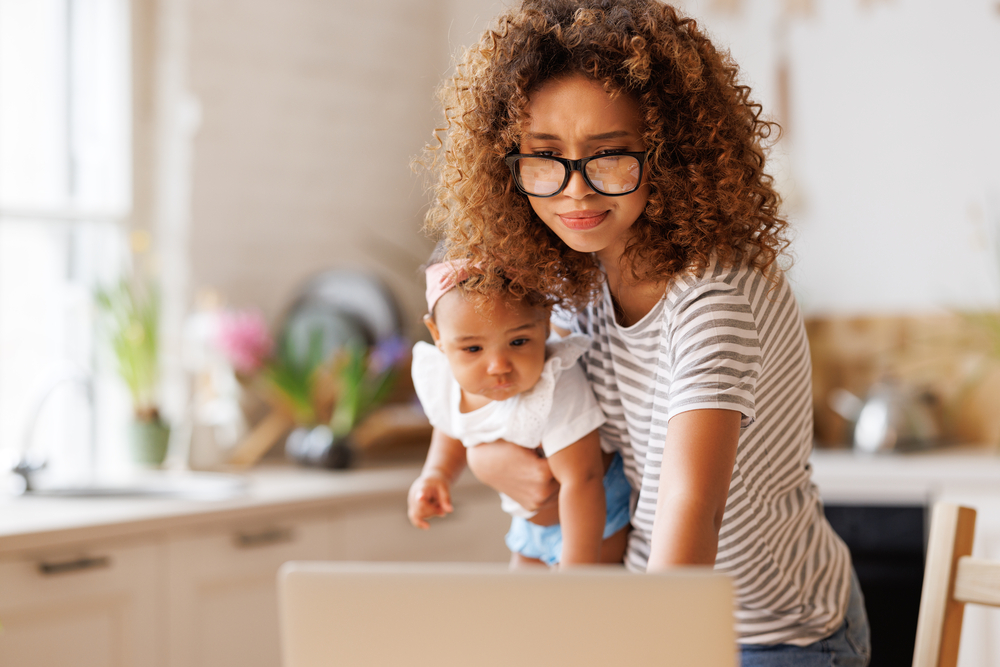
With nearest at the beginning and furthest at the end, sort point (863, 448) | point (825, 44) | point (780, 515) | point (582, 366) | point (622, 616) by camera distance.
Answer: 1. point (622, 616)
2. point (780, 515)
3. point (582, 366)
4. point (863, 448)
5. point (825, 44)

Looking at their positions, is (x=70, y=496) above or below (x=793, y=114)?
below

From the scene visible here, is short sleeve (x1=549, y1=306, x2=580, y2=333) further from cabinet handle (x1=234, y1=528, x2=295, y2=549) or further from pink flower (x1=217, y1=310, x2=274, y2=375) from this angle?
pink flower (x1=217, y1=310, x2=274, y2=375)

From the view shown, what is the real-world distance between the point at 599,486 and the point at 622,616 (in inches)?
21.7

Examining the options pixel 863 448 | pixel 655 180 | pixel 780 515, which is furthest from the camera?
pixel 863 448

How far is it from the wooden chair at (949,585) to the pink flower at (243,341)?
2.09 m

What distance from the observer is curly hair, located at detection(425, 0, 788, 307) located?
2.98 ft

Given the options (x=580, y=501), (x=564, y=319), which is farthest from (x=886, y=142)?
(x=580, y=501)

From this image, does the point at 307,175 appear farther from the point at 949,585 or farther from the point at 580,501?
the point at 949,585

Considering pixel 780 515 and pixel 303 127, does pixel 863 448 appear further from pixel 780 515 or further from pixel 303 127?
pixel 303 127

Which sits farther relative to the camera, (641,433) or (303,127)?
(303,127)

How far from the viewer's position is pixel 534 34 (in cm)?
95

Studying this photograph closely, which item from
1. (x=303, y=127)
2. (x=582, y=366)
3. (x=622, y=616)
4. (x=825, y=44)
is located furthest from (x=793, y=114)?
(x=622, y=616)

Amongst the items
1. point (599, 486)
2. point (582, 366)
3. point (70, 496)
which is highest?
point (582, 366)

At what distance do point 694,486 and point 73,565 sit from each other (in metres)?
1.62
